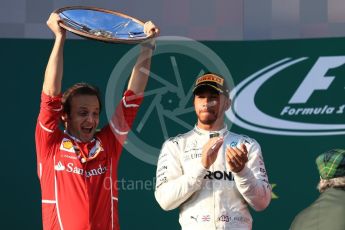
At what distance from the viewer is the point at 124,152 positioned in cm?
544

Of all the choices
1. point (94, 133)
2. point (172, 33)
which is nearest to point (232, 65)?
point (172, 33)

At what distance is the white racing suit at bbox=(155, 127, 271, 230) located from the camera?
3.69 m

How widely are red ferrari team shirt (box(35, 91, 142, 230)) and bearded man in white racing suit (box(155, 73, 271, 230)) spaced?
27 cm

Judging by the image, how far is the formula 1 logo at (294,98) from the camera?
550 centimetres

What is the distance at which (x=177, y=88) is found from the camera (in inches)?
217

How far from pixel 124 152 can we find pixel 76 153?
1663mm

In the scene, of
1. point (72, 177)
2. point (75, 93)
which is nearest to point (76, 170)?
point (72, 177)

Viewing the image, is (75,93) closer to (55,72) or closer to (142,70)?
(55,72)

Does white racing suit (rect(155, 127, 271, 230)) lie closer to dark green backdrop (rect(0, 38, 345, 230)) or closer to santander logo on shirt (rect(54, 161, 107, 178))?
santander logo on shirt (rect(54, 161, 107, 178))

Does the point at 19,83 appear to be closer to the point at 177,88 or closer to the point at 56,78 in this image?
the point at 177,88

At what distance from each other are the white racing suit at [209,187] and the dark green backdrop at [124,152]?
1.59 m

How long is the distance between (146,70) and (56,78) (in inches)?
19.1

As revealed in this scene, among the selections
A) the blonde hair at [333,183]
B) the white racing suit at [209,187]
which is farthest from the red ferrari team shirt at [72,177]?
the blonde hair at [333,183]

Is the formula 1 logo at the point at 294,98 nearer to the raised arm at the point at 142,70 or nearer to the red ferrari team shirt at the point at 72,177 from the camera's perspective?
the raised arm at the point at 142,70
